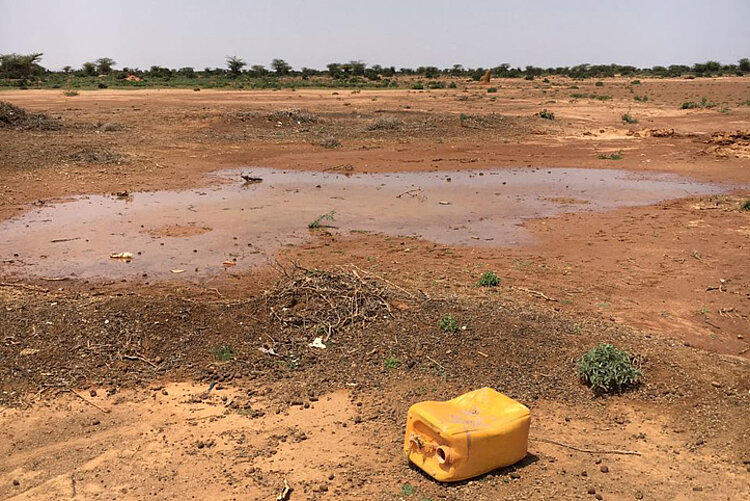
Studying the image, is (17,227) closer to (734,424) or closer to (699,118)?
(734,424)

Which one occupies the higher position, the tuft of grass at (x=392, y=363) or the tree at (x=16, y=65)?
the tree at (x=16, y=65)

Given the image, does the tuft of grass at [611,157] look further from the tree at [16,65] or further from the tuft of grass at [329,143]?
the tree at [16,65]

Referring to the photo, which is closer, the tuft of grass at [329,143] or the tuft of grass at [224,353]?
the tuft of grass at [224,353]

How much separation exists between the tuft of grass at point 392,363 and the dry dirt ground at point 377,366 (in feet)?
0.08

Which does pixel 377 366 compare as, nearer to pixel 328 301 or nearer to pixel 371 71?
pixel 328 301

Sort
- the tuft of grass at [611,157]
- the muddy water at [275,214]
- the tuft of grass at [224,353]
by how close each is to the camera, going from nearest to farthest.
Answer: the tuft of grass at [224,353]
the muddy water at [275,214]
the tuft of grass at [611,157]

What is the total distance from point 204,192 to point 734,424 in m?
10.7

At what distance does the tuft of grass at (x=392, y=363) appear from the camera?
551 centimetres

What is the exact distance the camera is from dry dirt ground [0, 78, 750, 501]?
4.18m

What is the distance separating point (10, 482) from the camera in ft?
13.6

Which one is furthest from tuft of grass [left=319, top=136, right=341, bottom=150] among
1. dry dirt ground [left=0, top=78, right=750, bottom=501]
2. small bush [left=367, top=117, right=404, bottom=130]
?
dry dirt ground [left=0, top=78, right=750, bottom=501]

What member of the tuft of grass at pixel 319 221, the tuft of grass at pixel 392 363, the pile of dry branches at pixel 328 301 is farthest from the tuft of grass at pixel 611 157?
the tuft of grass at pixel 392 363

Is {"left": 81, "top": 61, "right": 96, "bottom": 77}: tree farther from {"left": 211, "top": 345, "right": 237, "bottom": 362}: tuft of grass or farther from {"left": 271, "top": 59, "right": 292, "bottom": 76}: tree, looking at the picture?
{"left": 211, "top": 345, "right": 237, "bottom": 362}: tuft of grass

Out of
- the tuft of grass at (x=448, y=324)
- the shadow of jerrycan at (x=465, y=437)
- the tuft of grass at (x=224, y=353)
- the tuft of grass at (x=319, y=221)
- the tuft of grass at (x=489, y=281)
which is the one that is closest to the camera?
the shadow of jerrycan at (x=465, y=437)
